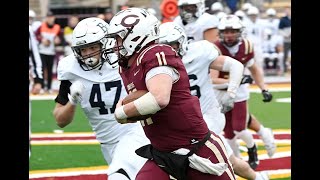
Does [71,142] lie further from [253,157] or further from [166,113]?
[166,113]

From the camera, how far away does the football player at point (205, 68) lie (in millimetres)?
6059

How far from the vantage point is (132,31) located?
4391 mm

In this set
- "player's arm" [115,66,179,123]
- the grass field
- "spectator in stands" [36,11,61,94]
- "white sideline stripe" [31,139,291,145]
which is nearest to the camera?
"player's arm" [115,66,179,123]

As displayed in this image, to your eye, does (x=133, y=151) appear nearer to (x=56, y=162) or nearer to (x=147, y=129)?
(x=147, y=129)

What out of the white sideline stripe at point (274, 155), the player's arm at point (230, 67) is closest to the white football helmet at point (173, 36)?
the player's arm at point (230, 67)

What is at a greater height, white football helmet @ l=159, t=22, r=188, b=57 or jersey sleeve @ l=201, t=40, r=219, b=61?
white football helmet @ l=159, t=22, r=188, b=57

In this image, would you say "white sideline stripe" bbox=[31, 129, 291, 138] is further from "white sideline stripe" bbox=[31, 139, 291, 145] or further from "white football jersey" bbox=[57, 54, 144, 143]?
"white football jersey" bbox=[57, 54, 144, 143]

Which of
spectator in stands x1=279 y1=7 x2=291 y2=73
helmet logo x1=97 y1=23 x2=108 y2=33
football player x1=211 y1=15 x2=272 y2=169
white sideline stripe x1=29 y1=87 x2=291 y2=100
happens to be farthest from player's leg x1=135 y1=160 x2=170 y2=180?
spectator in stands x1=279 y1=7 x2=291 y2=73

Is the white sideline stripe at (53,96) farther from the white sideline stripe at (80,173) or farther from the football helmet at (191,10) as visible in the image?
the white sideline stripe at (80,173)

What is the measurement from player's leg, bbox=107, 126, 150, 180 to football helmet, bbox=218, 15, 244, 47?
2.61m

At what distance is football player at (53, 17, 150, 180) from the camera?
538 centimetres

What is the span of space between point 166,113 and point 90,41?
1222 mm

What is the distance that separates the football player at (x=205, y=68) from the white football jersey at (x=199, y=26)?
1.77m
